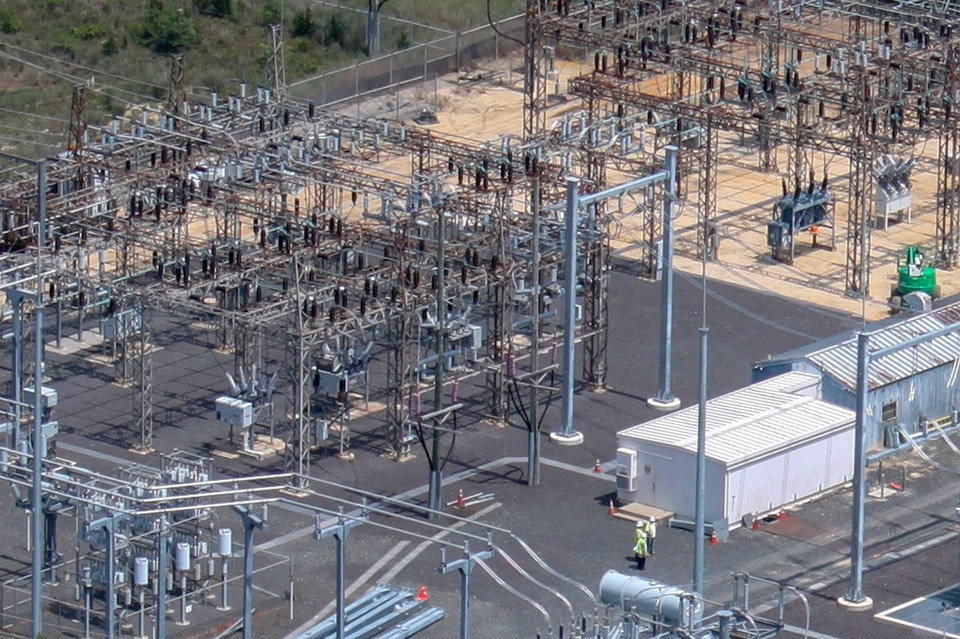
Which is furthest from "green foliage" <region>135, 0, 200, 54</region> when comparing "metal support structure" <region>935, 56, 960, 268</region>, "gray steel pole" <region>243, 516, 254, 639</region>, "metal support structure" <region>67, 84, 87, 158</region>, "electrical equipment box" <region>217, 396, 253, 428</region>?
"gray steel pole" <region>243, 516, 254, 639</region>

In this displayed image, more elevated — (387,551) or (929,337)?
(929,337)

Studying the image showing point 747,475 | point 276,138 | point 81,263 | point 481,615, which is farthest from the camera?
point 276,138

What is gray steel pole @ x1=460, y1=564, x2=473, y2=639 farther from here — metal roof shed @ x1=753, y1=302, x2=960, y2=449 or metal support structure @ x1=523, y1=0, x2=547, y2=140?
metal support structure @ x1=523, y1=0, x2=547, y2=140

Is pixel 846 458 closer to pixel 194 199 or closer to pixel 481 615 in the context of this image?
pixel 481 615

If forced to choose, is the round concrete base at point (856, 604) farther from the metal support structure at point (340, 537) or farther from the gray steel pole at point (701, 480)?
the metal support structure at point (340, 537)

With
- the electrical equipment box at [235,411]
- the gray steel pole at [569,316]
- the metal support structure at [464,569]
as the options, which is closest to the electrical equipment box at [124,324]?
the electrical equipment box at [235,411]

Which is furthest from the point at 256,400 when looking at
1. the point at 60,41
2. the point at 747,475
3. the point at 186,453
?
the point at 60,41

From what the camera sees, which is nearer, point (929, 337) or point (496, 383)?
point (929, 337)
